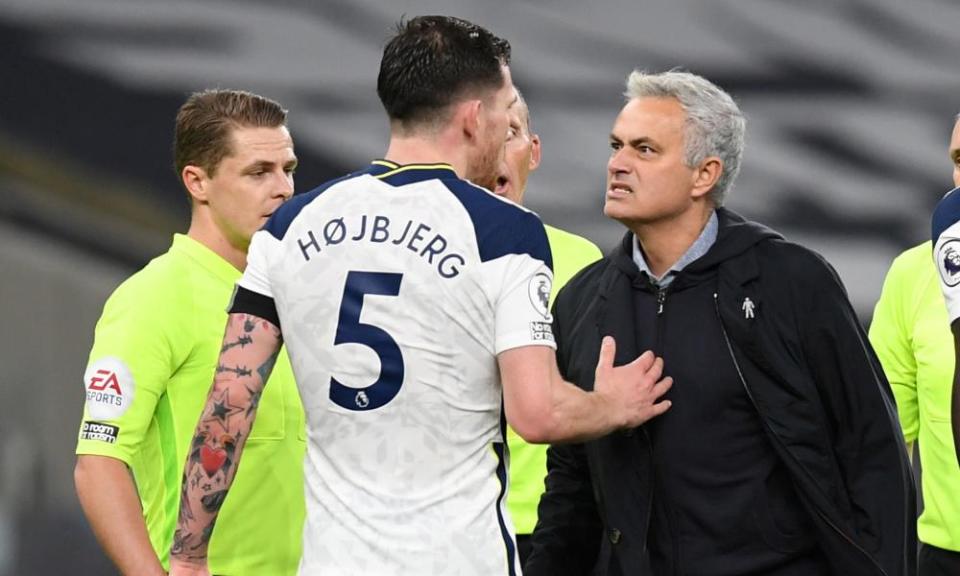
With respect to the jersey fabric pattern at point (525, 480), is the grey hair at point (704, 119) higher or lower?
higher

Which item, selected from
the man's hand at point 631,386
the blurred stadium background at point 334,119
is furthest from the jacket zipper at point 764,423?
the blurred stadium background at point 334,119

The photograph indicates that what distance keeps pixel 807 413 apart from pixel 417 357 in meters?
0.67

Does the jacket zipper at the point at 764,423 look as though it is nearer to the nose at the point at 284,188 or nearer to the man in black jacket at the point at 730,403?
the man in black jacket at the point at 730,403

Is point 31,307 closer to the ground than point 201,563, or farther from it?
farther from it

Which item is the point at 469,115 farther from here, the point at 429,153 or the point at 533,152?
the point at 533,152

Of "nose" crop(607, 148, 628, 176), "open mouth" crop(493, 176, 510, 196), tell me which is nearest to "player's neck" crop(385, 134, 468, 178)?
"nose" crop(607, 148, 628, 176)

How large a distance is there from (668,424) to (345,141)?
10.9ft

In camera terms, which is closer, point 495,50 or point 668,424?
point 495,50

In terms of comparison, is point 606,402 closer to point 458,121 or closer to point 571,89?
point 458,121

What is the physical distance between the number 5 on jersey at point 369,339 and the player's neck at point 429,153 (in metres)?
0.20

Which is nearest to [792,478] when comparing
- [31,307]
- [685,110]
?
[685,110]

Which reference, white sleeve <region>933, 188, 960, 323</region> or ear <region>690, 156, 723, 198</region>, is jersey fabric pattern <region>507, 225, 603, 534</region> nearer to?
ear <region>690, 156, 723, 198</region>

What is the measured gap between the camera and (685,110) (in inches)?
112

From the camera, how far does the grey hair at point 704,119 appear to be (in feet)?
9.28
